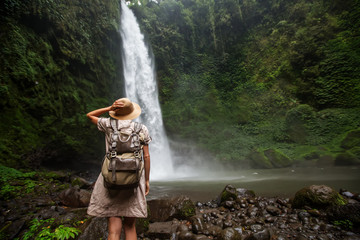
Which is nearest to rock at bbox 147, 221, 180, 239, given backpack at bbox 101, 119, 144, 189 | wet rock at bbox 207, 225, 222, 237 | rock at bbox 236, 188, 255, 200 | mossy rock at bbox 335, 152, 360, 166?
wet rock at bbox 207, 225, 222, 237

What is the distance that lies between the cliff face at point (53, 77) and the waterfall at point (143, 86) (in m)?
1.79

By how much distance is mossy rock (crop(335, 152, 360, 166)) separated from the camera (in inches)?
307

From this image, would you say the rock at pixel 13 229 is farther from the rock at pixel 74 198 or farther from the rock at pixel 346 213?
the rock at pixel 346 213

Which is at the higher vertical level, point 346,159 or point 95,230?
point 346,159

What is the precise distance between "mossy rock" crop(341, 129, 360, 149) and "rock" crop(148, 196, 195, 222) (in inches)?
380

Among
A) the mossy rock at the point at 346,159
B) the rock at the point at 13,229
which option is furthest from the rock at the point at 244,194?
the mossy rock at the point at 346,159

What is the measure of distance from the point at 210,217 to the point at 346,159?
27.7 feet

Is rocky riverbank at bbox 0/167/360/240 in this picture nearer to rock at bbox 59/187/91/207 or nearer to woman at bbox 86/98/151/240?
rock at bbox 59/187/91/207

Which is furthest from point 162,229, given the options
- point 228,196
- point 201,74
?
point 201,74

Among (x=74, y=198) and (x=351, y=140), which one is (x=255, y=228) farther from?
(x=351, y=140)

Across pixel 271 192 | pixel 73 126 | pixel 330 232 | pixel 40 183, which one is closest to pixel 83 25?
pixel 73 126

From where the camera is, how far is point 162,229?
2.89 meters

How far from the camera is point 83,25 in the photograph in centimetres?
984

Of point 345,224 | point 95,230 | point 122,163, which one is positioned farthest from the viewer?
point 345,224
